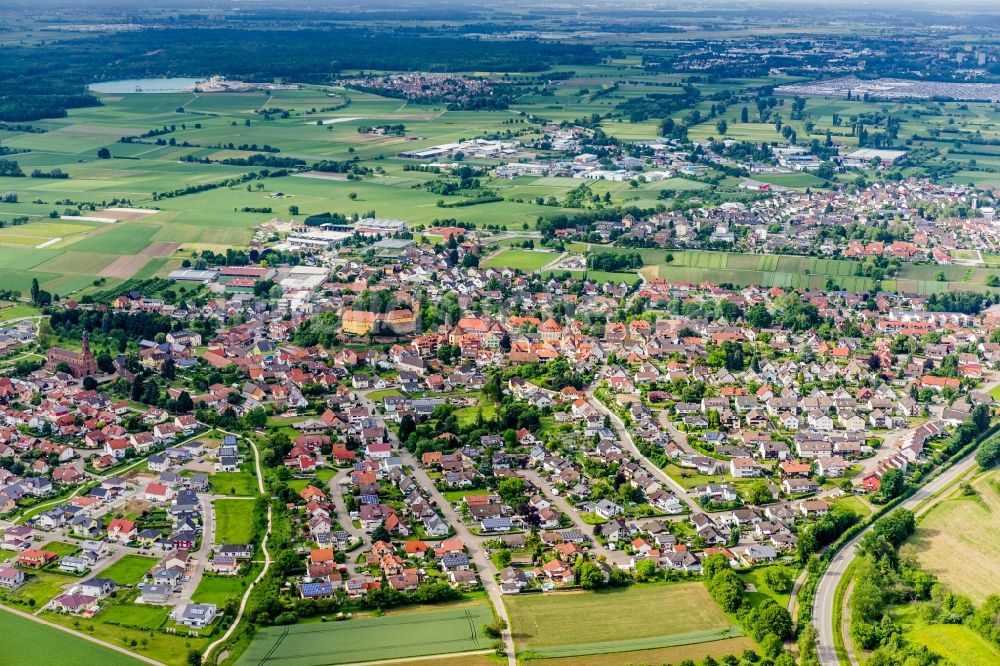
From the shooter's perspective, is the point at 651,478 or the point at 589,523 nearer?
the point at 589,523

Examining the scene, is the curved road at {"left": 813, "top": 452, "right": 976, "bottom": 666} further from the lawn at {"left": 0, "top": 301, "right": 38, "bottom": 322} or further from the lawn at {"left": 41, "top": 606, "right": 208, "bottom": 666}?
the lawn at {"left": 0, "top": 301, "right": 38, "bottom": 322}

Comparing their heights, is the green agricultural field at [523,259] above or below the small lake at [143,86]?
below

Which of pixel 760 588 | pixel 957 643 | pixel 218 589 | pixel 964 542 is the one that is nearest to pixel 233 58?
pixel 218 589

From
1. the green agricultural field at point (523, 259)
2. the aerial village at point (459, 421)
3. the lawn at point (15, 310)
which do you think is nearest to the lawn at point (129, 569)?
the aerial village at point (459, 421)

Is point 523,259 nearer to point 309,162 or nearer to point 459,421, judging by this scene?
point 459,421

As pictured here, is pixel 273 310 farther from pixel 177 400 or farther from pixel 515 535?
pixel 515 535

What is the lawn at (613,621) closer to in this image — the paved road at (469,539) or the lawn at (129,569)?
the paved road at (469,539)

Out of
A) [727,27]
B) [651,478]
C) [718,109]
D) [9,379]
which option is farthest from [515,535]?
[727,27]
